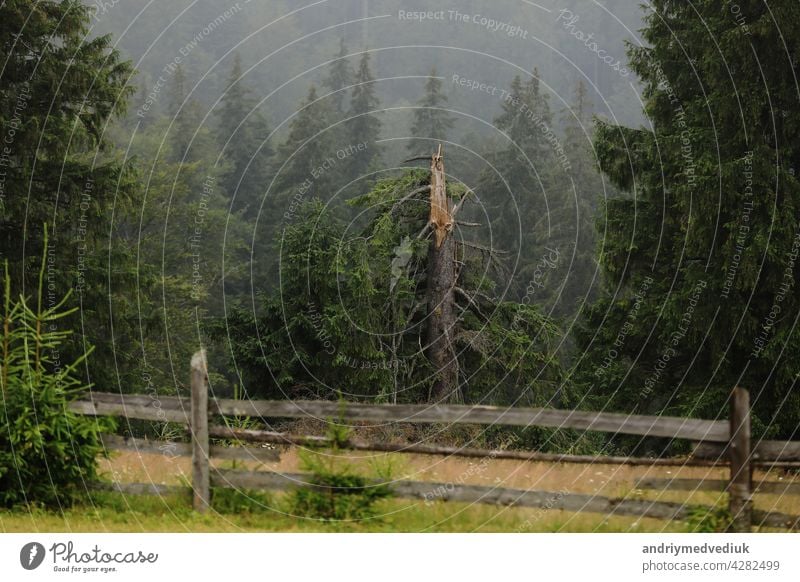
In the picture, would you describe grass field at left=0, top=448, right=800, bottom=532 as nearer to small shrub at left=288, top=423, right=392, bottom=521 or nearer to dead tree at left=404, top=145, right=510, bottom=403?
small shrub at left=288, top=423, right=392, bottom=521

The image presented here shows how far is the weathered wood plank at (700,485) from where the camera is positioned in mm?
9281

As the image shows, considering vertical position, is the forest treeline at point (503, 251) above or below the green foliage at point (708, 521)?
above

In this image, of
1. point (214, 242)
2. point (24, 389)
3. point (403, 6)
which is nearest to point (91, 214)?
point (24, 389)

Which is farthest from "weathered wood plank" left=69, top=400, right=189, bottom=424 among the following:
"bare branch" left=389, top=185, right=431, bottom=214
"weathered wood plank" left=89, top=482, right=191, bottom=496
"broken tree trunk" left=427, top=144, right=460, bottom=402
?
"broken tree trunk" left=427, top=144, right=460, bottom=402

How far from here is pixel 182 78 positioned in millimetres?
67125

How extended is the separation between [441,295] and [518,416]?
453 inches

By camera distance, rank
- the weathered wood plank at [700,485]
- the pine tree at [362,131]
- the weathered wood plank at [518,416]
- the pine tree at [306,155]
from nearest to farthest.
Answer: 1. the weathered wood plank at [518,416]
2. the weathered wood plank at [700,485]
3. the pine tree at [306,155]
4. the pine tree at [362,131]

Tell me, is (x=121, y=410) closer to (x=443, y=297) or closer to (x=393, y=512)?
(x=393, y=512)

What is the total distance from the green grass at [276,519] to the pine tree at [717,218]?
601 cm

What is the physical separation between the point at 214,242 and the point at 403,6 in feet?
232

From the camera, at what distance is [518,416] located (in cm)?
928

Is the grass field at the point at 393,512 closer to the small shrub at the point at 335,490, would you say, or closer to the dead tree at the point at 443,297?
the small shrub at the point at 335,490

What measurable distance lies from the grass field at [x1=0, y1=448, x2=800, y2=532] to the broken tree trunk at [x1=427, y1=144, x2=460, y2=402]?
991cm

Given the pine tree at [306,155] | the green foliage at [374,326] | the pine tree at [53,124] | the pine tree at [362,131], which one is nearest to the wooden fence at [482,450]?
the pine tree at [53,124]
